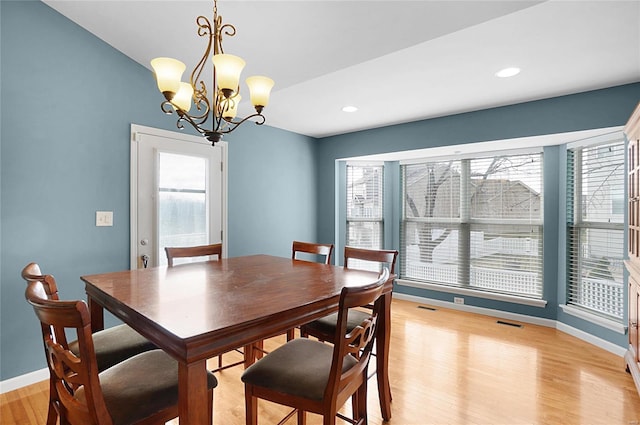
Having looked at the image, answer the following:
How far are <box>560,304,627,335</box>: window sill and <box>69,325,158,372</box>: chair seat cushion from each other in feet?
12.2

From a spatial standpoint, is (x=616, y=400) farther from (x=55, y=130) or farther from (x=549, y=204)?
(x=55, y=130)

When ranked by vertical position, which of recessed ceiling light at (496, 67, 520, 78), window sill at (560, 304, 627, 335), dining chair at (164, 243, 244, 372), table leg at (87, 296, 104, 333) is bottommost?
window sill at (560, 304, 627, 335)

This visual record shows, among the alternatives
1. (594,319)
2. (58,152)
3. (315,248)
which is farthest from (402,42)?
(594,319)

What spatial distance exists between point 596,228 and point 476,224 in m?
1.19

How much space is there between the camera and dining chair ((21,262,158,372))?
147 cm

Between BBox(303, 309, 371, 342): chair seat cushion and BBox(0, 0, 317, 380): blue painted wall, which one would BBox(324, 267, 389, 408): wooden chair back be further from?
BBox(0, 0, 317, 380): blue painted wall

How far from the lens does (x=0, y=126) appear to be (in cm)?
215

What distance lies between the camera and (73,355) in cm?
102

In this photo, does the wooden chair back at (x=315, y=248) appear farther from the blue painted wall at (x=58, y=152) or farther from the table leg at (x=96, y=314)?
the blue painted wall at (x=58, y=152)

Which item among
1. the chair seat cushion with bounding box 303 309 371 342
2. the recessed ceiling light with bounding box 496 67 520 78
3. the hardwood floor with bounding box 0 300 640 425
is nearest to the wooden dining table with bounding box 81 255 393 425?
the chair seat cushion with bounding box 303 309 371 342

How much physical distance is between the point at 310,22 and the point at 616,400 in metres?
3.25

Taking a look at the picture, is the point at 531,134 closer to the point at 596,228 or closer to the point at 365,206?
A: the point at 596,228

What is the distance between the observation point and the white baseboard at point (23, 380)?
→ 219 centimetres

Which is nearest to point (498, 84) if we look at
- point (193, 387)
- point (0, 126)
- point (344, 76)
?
point (344, 76)
